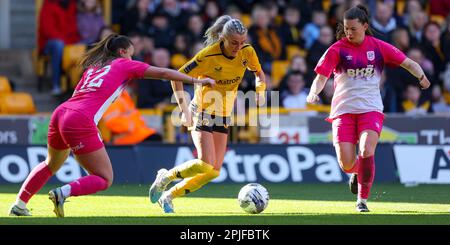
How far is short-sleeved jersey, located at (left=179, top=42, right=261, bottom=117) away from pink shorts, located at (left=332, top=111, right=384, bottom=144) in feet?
3.99

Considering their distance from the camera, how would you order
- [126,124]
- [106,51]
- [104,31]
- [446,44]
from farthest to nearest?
[446,44], [104,31], [126,124], [106,51]

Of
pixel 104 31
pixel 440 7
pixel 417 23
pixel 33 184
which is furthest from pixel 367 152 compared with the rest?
pixel 440 7

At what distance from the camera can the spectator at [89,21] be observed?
21000 millimetres

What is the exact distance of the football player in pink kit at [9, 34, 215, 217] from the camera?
1122 cm

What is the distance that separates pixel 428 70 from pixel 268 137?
13.1 ft

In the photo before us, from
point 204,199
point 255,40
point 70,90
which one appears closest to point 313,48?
point 255,40

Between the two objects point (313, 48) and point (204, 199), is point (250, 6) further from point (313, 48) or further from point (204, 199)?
point (204, 199)

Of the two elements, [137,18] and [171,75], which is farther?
[137,18]

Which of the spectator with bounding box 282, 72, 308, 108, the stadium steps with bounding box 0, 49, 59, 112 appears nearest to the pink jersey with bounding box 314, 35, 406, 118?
the spectator with bounding box 282, 72, 308, 108

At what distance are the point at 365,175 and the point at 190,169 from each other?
6.21 feet

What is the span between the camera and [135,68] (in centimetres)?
1140

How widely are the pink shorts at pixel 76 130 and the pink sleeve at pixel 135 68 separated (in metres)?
0.62

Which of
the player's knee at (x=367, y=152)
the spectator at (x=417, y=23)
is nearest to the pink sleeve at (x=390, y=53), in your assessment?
the player's knee at (x=367, y=152)

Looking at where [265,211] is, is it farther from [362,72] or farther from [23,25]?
[23,25]
